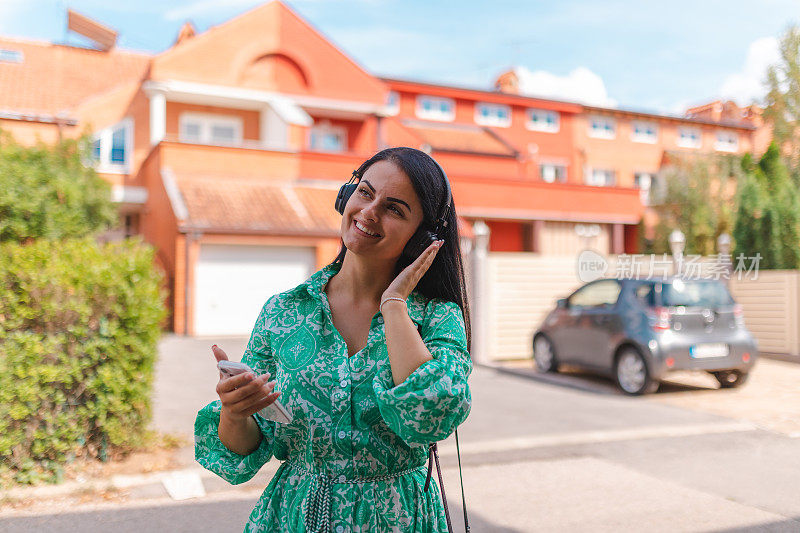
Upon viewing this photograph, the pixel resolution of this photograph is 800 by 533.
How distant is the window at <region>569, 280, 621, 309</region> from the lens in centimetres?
1028

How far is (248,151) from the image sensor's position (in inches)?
776

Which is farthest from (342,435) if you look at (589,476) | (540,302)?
(540,302)

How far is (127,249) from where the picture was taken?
18.7ft

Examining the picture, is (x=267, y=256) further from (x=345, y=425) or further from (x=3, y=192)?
(x=345, y=425)

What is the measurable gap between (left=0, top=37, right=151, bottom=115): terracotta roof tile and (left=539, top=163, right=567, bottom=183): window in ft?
58.5

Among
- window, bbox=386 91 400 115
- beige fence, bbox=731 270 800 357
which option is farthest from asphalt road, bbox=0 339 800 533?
window, bbox=386 91 400 115

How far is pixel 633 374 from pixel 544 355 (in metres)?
2.28

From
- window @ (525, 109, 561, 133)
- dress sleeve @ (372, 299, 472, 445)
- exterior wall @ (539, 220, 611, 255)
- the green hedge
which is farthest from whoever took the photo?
window @ (525, 109, 561, 133)

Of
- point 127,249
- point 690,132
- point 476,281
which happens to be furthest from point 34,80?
point 690,132

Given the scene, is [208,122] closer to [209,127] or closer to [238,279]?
[209,127]

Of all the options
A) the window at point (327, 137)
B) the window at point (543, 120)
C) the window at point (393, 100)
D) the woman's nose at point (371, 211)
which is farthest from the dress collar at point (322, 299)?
the window at point (543, 120)

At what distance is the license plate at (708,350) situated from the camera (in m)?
9.41

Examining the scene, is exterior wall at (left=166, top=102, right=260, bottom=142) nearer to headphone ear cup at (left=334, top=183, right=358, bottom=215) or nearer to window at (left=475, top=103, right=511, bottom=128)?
window at (left=475, top=103, right=511, bottom=128)

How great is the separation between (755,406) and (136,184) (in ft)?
59.1
